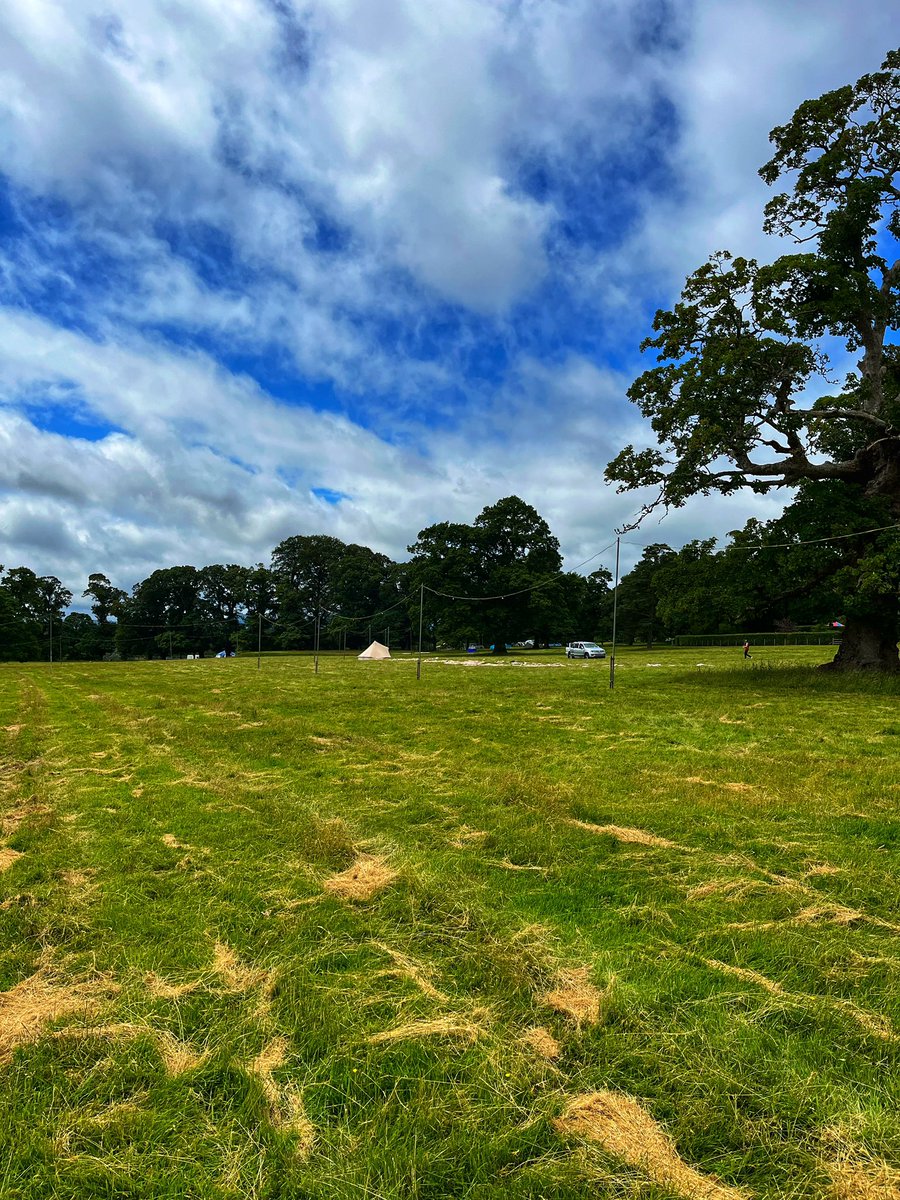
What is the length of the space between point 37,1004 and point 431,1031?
75.5 inches

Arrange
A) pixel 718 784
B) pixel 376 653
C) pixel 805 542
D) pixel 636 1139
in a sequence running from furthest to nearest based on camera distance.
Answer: pixel 376 653 < pixel 805 542 < pixel 718 784 < pixel 636 1139

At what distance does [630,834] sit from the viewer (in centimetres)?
507

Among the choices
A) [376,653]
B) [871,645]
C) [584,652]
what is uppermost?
[871,645]

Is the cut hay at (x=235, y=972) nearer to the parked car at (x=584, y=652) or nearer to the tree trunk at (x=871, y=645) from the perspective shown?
the tree trunk at (x=871, y=645)

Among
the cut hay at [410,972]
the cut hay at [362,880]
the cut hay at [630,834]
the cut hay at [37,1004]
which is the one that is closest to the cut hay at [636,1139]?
the cut hay at [410,972]

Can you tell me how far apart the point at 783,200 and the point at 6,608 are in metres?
81.2

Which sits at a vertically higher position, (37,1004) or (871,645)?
(871,645)

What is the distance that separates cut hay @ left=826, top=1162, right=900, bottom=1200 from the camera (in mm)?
1772

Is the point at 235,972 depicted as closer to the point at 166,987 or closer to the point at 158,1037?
the point at 166,987

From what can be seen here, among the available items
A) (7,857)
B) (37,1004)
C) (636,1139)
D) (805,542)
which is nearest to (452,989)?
(636,1139)

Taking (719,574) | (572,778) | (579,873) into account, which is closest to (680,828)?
(579,873)

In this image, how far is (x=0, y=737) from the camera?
416 inches

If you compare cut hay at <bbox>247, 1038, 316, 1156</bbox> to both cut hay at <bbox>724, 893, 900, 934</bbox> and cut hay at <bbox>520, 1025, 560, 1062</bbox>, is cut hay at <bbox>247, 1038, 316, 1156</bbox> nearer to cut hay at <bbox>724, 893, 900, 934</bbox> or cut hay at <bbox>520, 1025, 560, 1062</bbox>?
cut hay at <bbox>520, 1025, 560, 1062</bbox>

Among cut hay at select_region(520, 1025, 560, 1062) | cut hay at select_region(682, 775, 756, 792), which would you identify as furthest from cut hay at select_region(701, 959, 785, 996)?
cut hay at select_region(682, 775, 756, 792)
